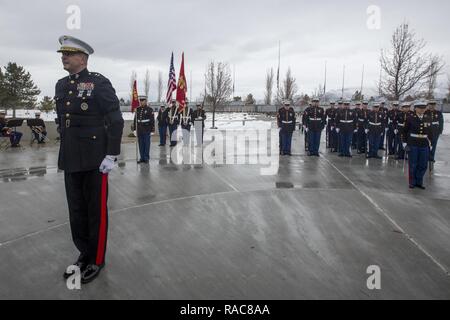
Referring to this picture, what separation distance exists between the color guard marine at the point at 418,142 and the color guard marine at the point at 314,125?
14.0 feet

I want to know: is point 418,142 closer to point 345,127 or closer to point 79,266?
point 345,127

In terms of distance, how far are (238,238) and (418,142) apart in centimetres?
534

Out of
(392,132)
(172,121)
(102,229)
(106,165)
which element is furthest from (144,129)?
(392,132)

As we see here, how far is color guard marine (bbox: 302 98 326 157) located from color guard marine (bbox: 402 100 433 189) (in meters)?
4.25

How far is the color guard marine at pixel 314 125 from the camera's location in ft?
40.5

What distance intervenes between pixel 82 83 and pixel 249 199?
3.48 meters

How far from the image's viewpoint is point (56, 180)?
7.68 m

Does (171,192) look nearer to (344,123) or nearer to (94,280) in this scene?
(94,280)

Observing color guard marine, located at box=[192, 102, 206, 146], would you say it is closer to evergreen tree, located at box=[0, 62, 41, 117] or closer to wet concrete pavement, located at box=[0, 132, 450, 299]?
wet concrete pavement, located at box=[0, 132, 450, 299]

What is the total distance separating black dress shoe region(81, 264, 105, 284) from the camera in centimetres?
346

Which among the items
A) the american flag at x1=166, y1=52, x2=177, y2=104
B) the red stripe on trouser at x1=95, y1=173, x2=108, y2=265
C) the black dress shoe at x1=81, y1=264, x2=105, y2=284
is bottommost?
the black dress shoe at x1=81, y1=264, x2=105, y2=284

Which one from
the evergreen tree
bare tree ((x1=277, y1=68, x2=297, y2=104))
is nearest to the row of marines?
bare tree ((x1=277, y1=68, x2=297, y2=104))

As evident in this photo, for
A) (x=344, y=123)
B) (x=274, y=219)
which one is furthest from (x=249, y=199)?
(x=344, y=123)

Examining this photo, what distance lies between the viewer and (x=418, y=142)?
7.89m
